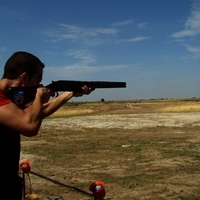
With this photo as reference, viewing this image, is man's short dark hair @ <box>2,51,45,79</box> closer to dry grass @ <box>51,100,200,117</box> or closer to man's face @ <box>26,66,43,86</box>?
man's face @ <box>26,66,43,86</box>

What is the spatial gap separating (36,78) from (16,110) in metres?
0.43

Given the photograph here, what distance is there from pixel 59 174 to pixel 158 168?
11.0 feet

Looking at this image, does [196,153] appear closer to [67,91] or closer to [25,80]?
[67,91]

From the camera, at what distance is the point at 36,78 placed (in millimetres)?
3049

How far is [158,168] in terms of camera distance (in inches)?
452

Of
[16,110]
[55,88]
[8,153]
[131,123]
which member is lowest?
[131,123]

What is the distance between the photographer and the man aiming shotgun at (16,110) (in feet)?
8.98

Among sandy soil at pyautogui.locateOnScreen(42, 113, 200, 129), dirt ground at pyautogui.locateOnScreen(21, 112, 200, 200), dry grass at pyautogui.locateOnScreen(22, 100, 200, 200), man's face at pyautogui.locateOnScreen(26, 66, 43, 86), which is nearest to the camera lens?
man's face at pyautogui.locateOnScreen(26, 66, 43, 86)

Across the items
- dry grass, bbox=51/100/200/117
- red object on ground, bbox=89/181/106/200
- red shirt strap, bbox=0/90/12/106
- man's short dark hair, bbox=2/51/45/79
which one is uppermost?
man's short dark hair, bbox=2/51/45/79

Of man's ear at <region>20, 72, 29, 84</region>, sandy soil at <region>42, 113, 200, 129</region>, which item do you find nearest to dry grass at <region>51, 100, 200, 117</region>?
sandy soil at <region>42, 113, 200, 129</region>

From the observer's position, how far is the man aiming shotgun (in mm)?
2736

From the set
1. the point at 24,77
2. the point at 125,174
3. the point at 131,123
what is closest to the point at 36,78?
the point at 24,77

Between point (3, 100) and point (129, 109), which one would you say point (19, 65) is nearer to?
point (3, 100)

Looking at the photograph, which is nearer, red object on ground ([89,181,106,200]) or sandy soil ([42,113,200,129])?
red object on ground ([89,181,106,200])
